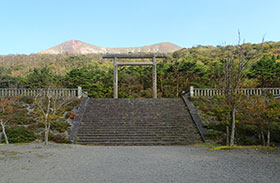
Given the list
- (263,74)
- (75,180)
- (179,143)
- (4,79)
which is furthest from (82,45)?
(75,180)

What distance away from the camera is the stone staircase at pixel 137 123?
44.4 ft

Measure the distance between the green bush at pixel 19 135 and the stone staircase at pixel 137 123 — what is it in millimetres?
2572

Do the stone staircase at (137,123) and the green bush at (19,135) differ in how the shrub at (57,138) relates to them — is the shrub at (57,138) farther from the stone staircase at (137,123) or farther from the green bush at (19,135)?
the green bush at (19,135)

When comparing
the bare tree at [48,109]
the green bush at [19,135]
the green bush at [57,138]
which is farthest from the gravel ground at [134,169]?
the green bush at [19,135]

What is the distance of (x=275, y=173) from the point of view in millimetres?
6168

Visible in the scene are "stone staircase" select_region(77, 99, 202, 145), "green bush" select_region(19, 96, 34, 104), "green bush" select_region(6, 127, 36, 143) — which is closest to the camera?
"green bush" select_region(6, 127, 36, 143)

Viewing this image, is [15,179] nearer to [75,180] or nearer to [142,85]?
[75,180]

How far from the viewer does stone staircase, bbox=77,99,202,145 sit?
1352cm

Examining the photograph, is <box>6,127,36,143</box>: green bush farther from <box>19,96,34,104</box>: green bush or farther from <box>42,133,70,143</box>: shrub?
<box>19,96,34,104</box>: green bush

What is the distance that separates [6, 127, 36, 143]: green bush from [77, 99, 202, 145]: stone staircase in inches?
101

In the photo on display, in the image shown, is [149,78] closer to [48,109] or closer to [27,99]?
[27,99]

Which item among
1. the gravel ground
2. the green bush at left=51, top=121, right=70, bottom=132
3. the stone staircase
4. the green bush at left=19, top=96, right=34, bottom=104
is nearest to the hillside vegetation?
the stone staircase

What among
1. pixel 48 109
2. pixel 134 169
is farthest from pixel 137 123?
pixel 134 169

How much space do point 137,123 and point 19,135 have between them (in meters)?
6.81
